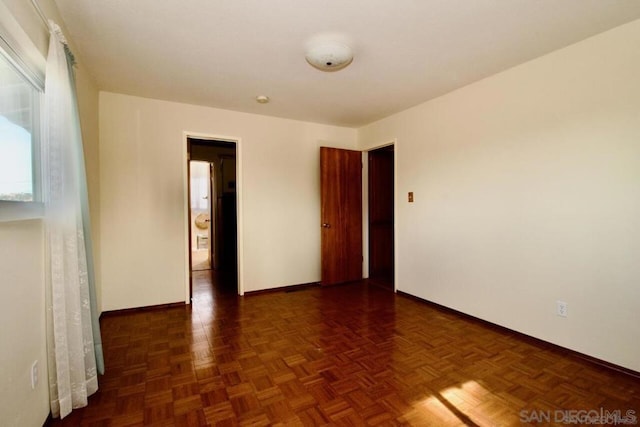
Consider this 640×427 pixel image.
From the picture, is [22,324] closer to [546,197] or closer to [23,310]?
[23,310]

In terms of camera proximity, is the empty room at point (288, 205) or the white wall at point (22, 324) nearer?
the white wall at point (22, 324)

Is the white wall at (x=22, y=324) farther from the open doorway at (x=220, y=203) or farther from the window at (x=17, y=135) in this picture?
the open doorway at (x=220, y=203)

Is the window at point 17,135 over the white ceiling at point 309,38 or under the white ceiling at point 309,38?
under

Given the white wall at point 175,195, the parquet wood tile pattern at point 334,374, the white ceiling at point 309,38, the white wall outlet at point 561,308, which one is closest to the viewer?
the parquet wood tile pattern at point 334,374

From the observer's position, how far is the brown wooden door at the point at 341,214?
169 inches

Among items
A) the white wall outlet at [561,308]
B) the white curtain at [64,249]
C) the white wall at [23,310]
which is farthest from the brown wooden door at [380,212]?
the white wall at [23,310]

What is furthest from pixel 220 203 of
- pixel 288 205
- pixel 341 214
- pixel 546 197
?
pixel 546 197

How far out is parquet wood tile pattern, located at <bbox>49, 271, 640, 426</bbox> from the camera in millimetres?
1702

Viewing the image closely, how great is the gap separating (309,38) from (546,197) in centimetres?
225

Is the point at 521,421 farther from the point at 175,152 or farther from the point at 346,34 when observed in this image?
the point at 175,152

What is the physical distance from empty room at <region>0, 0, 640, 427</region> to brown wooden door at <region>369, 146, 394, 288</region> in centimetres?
71

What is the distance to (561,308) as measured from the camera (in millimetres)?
2393

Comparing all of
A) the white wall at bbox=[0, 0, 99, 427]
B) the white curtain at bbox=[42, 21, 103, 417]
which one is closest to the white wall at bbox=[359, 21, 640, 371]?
the white curtain at bbox=[42, 21, 103, 417]

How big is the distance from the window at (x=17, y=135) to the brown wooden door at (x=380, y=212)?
154 inches
